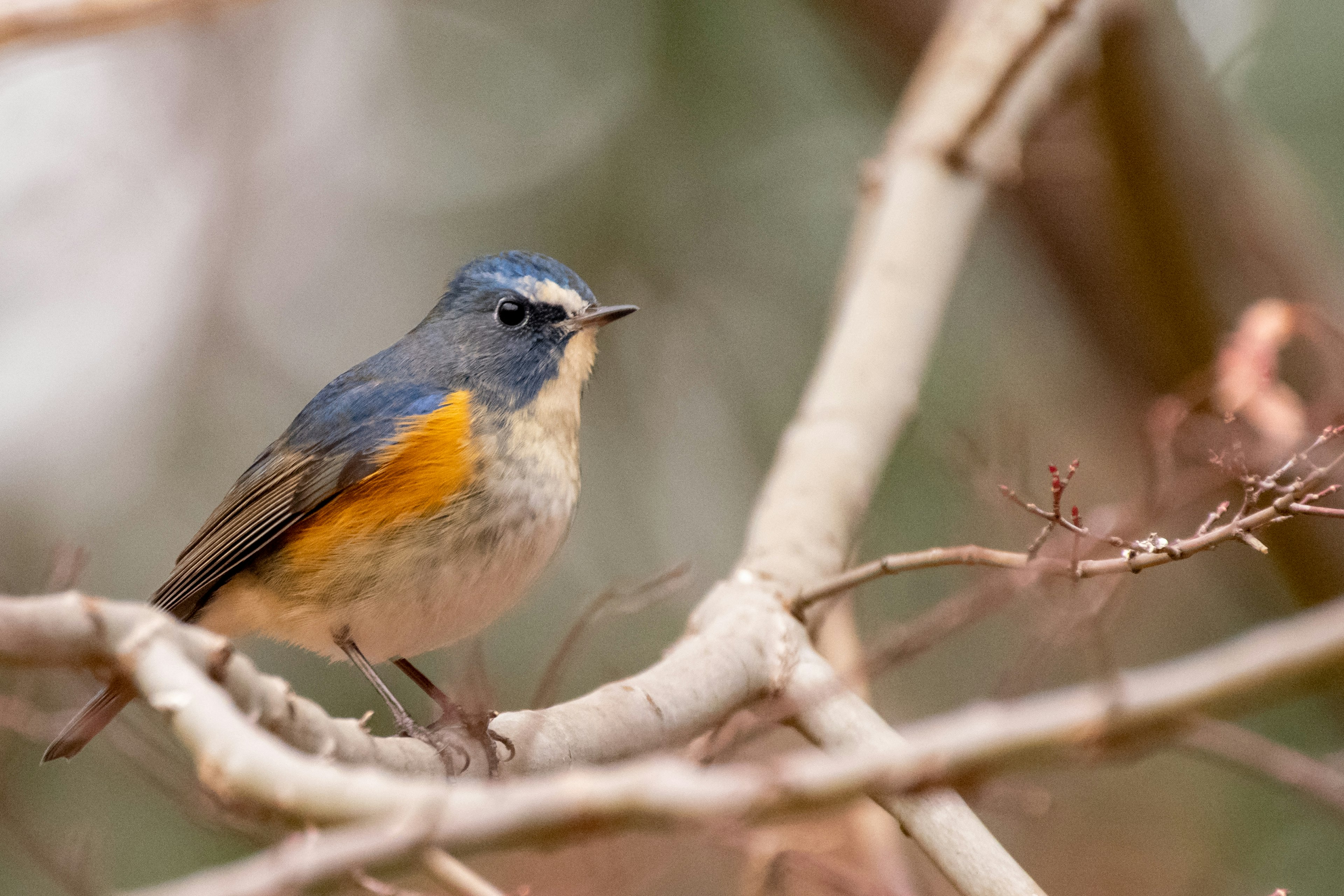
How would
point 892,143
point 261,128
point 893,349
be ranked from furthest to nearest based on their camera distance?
point 261,128, point 892,143, point 893,349

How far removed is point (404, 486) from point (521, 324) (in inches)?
25.8

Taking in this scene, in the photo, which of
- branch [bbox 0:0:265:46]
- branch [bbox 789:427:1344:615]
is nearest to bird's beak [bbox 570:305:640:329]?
branch [bbox 789:427:1344:615]

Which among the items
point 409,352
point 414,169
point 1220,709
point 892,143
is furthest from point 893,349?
point 414,169

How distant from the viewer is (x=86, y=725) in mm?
2590

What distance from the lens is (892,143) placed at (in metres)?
4.26

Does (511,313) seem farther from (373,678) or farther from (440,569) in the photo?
(373,678)

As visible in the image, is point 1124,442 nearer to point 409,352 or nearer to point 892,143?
point 892,143

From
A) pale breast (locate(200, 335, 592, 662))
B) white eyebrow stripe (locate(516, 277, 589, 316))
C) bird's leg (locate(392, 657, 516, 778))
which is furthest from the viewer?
white eyebrow stripe (locate(516, 277, 589, 316))

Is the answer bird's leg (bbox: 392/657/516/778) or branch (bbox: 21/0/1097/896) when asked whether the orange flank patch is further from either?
branch (bbox: 21/0/1097/896)

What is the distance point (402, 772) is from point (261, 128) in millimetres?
5737

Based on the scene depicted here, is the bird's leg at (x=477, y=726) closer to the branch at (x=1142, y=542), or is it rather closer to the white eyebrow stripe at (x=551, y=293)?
the branch at (x=1142, y=542)

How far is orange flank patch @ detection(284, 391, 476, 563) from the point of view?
8.77ft

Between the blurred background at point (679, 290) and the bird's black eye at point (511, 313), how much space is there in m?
0.95

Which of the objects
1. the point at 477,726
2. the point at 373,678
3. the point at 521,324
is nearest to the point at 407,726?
the point at 373,678
